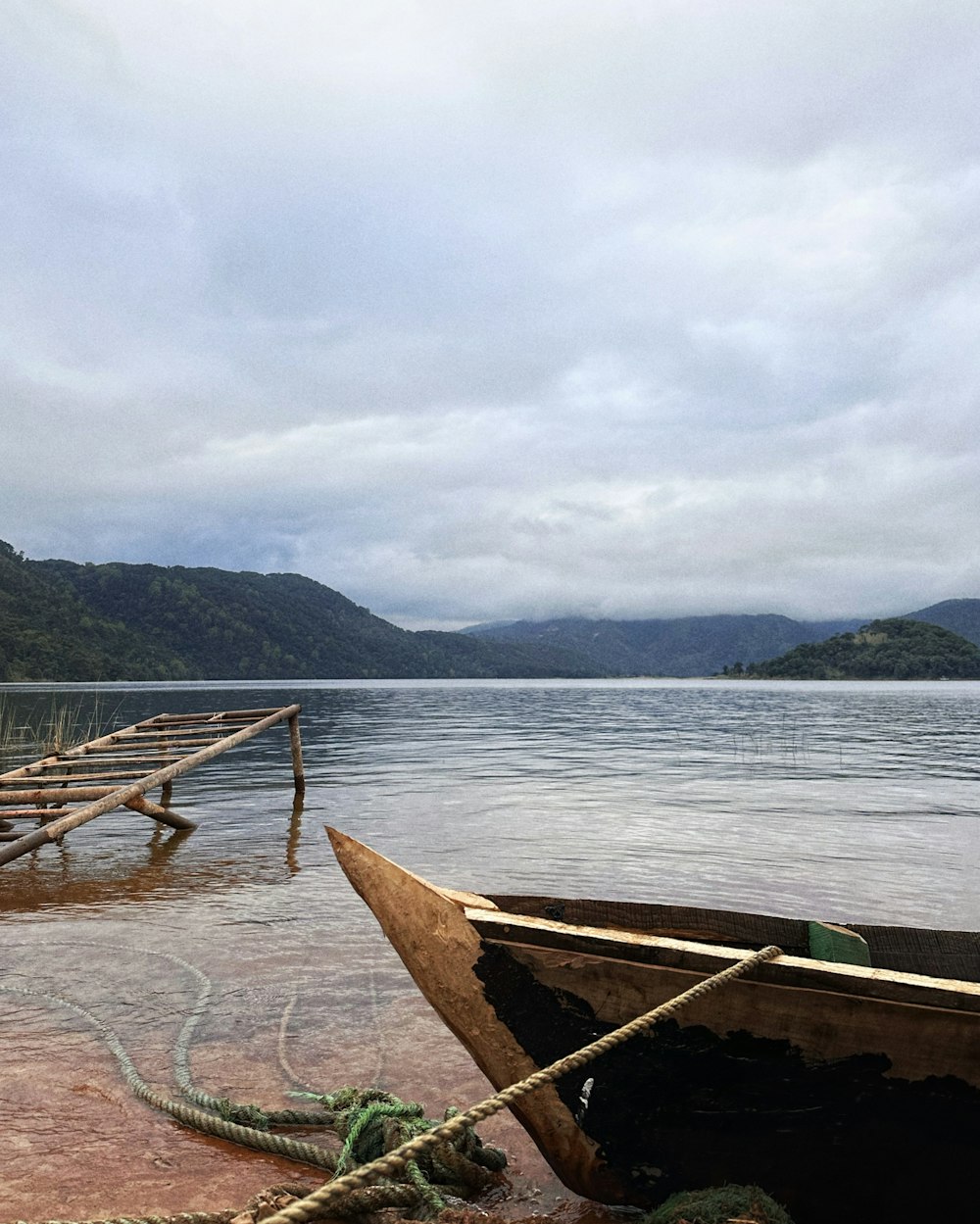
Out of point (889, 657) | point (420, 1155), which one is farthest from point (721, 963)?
point (889, 657)

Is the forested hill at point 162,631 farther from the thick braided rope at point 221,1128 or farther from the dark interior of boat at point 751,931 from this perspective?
the dark interior of boat at point 751,931

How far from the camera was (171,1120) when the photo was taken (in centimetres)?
445

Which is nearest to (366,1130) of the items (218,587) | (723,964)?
(723,964)

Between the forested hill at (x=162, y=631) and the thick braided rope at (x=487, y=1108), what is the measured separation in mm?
121325

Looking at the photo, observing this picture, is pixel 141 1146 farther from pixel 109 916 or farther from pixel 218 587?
pixel 218 587

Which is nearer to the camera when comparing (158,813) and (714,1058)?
(714,1058)

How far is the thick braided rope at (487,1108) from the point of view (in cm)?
237

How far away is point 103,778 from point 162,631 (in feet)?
508

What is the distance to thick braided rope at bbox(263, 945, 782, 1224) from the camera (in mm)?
2365

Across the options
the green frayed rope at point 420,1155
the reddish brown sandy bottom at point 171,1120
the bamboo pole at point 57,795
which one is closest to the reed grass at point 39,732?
the bamboo pole at point 57,795

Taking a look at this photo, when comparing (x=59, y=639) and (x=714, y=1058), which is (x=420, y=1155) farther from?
(x=59, y=639)

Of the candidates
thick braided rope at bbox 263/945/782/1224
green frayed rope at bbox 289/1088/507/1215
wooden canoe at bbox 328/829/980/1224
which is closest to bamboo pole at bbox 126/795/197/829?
green frayed rope at bbox 289/1088/507/1215

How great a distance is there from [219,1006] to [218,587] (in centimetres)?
18523

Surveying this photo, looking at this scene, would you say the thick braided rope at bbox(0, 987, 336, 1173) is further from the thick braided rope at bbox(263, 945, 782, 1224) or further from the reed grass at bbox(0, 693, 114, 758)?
the reed grass at bbox(0, 693, 114, 758)
